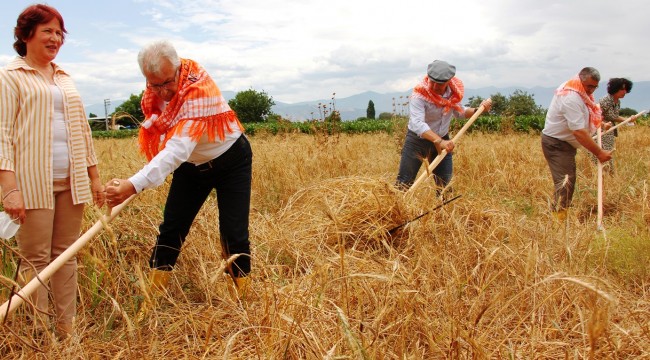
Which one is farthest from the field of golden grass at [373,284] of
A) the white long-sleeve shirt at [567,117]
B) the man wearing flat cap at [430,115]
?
the white long-sleeve shirt at [567,117]

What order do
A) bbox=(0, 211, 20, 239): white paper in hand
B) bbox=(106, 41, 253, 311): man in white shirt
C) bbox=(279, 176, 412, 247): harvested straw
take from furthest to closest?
bbox=(279, 176, 412, 247): harvested straw, bbox=(106, 41, 253, 311): man in white shirt, bbox=(0, 211, 20, 239): white paper in hand

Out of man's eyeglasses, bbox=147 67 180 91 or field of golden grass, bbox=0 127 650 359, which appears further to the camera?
man's eyeglasses, bbox=147 67 180 91

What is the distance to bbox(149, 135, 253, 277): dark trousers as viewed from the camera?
8.85ft

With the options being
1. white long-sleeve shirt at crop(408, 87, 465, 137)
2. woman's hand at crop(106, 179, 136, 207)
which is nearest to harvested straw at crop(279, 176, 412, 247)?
white long-sleeve shirt at crop(408, 87, 465, 137)

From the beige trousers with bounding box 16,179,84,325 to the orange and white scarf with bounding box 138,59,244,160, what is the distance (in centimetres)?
51

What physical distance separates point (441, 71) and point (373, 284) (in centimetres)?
228

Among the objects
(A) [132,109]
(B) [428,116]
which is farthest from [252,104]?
(B) [428,116]

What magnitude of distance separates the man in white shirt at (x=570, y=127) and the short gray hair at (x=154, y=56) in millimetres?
3145

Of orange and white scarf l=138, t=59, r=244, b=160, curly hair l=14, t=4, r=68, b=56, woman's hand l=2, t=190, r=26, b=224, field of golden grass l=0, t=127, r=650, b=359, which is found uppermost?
curly hair l=14, t=4, r=68, b=56

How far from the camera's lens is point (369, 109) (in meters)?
64.9

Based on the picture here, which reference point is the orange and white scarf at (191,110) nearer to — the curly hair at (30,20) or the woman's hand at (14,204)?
the curly hair at (30,20)

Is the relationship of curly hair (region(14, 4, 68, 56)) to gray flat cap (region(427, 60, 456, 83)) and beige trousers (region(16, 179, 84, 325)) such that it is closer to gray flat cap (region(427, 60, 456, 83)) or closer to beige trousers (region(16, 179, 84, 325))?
beige trousers (region(16, 179, 84, 325))

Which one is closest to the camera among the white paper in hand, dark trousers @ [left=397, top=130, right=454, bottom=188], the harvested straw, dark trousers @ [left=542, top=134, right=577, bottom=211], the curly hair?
the white paper in hand

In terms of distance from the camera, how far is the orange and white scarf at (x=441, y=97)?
4.30 meters
